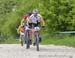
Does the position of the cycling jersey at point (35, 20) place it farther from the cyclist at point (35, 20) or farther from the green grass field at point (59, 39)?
the green grass field at point (59, 39)

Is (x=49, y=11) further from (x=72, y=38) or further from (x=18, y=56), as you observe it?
(x=18, y=56)

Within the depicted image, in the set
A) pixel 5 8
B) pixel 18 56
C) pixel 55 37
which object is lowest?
pixel 5 8

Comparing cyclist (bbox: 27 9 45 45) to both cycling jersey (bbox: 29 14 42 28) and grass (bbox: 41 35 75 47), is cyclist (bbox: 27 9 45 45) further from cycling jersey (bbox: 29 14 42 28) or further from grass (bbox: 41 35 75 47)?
grass (bbox: 41 35 75 47)

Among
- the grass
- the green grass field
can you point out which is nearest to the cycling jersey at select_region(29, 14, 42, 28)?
the green grass field

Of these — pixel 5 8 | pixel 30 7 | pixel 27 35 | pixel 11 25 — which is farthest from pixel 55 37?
pixel 5 8

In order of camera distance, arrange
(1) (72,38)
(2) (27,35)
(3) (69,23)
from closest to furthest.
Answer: (2) (27,35), (1) (72,38), (3) (69,23)

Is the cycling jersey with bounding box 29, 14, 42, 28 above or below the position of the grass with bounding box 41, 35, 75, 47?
above

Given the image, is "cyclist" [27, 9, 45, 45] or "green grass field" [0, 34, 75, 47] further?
"green grass field" [0, 34, 75, 47]

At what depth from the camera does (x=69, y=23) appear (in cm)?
2650

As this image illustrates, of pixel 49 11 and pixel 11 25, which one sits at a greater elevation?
pixel 49 11

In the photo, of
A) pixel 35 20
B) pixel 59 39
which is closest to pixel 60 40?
pixel 59 39

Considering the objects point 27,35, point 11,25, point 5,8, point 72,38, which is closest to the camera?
point 27,35

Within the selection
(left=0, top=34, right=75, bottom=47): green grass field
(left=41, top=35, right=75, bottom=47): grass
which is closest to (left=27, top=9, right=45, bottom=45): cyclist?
(left=0, top=34, right=75, bottom=47): green grass field

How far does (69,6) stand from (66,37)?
401 centimetres
